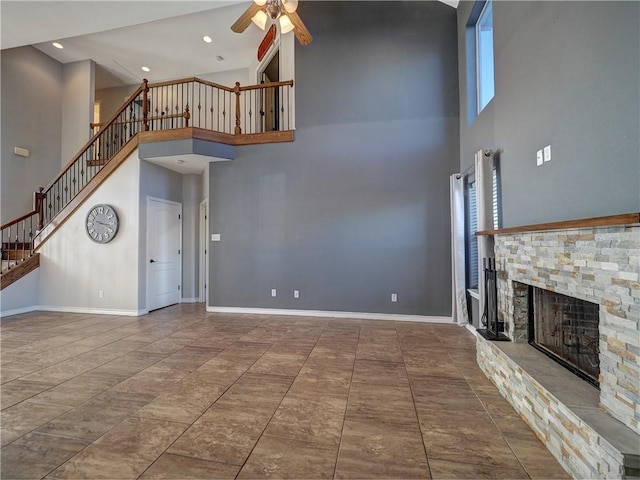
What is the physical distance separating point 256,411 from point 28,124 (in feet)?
27.4

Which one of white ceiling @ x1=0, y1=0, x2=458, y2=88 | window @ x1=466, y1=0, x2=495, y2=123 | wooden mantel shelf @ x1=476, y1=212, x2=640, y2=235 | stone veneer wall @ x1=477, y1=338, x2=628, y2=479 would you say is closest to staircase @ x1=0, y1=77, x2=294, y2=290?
white ceiling @ x1=0, y1=0, x2=458, y2=88

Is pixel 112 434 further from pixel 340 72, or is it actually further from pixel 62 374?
pixel 340 72

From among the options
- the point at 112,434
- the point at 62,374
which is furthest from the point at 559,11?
the point at 62,374

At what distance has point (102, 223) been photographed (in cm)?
505

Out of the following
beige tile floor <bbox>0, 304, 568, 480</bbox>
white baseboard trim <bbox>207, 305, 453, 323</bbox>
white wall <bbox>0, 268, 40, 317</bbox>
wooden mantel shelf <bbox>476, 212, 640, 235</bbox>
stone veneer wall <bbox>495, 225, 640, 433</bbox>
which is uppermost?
wooden mantel shelf <bbox>476, 212, 640, 235</bbox>

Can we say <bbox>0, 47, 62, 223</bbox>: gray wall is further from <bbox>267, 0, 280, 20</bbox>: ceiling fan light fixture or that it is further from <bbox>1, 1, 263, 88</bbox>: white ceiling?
<bbox>267, 0, 280, 20</bbox>: ceiling fan light fixture

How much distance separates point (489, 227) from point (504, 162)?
75 centimetres

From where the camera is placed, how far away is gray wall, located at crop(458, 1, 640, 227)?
5.25 feet

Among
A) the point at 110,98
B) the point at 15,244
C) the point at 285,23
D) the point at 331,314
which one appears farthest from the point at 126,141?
the point at 331,314

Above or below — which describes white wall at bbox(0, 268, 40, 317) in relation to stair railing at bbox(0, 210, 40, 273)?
below

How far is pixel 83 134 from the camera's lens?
700 centimetres

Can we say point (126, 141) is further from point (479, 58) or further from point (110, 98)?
point (479, 58)

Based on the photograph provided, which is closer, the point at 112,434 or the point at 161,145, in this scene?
the point at 112,434

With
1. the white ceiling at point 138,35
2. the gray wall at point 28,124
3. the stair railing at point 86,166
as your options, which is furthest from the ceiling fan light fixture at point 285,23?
the gray wall at point 28,124
